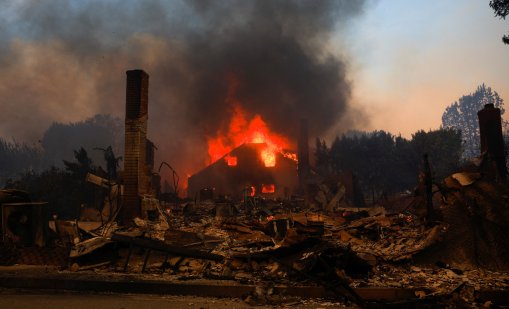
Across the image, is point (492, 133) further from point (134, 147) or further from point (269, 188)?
point (269, 188)

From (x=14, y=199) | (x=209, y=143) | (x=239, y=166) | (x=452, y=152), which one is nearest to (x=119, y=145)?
(x=209, y=143)

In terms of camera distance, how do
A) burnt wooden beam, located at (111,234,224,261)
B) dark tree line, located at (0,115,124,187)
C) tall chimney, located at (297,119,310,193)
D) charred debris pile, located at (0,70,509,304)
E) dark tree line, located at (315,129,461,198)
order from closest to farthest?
charred debris pile, located at (0,70,509,304)
burnt wooden beam, located at (111,234,224,261)
tall chimney, located at (297,119,310,193)
dark tree line, located at (315,129,461,198)
dark tree line, located at (0,115,124,187)

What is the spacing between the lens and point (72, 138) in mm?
86562

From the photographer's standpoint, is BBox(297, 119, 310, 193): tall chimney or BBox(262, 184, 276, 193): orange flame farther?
BBox(262, 184, 276, 193): orange flame

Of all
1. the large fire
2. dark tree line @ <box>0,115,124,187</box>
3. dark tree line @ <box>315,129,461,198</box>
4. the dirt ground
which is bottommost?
the dirt ground

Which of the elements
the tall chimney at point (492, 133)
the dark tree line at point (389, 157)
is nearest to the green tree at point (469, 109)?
the dark tree line at point (389, 157)

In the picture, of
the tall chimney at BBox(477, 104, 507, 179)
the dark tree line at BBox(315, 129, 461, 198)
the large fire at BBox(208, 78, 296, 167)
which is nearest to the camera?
the tall chimney at BBox(477, 104, 507, 179)

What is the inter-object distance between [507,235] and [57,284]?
334 inches

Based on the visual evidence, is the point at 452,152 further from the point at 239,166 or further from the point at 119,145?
the point at 119,145

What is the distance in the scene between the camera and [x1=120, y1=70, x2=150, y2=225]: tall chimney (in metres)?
12.1

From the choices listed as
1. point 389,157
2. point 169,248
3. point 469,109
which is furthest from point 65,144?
point 469,109

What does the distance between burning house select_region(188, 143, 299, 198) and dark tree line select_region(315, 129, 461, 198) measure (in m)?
4.45

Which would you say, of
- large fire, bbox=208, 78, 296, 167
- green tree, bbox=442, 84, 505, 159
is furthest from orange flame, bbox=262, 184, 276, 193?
green tree, bbox=442, 84, 505, 159

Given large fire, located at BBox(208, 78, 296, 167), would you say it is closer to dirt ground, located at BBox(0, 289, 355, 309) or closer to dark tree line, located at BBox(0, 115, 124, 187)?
dark tree line, located at BBox(0, 115, 124, 187)
